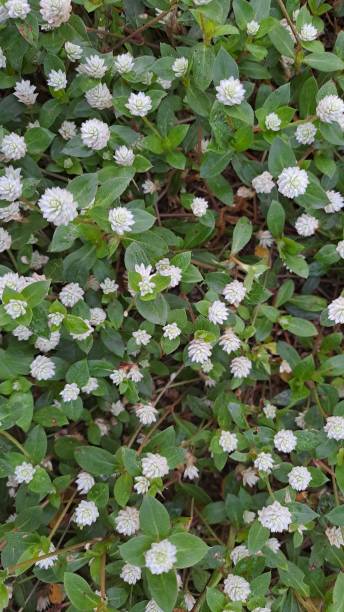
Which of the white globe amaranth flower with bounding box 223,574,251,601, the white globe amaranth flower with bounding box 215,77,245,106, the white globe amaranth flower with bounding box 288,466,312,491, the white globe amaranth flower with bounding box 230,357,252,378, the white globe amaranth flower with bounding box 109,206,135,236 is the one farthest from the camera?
the white globe amaranth flower with bounding box 230,357,252,378

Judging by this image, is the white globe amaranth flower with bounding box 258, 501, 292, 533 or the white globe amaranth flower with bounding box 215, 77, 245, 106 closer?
the white globe amaranth flower with bounding box 215, 77, 245, 106

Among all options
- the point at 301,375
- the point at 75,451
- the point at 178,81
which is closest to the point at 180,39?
the point at 178,81

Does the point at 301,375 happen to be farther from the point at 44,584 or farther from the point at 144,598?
the point at 44,584

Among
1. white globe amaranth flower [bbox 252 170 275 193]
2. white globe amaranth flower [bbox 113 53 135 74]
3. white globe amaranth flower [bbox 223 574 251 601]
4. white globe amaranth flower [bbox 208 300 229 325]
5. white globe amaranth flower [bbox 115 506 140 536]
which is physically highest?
white globe amaranth flower [bbox 113 53 135 74]

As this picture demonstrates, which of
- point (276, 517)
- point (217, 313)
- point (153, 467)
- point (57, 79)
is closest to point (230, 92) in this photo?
point (57, 79)

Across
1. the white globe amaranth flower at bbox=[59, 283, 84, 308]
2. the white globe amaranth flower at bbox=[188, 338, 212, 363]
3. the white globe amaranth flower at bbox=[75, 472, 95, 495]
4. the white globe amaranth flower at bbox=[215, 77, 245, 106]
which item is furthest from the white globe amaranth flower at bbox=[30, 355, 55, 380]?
the white globe amaranth flower at bbox=[215, 77, 245, 106]

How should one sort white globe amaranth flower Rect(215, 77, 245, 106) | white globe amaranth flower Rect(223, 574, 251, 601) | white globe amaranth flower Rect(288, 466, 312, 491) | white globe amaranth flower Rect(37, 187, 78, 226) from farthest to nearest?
white globe amaranth flower Rect(288, 466, 312, 491)
white globe amaranth flower Rect(223, 574, 251, 601)
white globe amaranth flower Rect(215, 77, 245, 106)
white globe amaranth flower Rect(37, 187, 78, 226)

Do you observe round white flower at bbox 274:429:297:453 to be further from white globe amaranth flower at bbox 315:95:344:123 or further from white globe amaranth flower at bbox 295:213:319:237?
white globe amaranth flower at bbox 315:95:344:123

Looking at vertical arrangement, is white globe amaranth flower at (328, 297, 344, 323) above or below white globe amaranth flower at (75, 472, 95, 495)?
above

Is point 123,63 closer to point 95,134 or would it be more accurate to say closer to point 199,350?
point 95,134
